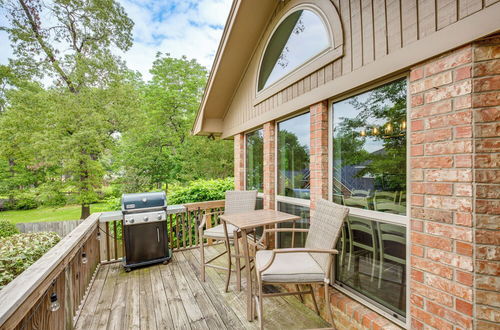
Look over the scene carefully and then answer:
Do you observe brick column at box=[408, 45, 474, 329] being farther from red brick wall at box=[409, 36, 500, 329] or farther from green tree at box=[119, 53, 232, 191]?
green tree at box=[119, 53, 232, 191]

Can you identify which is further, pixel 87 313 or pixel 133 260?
pixel 133 260

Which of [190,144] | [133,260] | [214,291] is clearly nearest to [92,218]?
[133,260]

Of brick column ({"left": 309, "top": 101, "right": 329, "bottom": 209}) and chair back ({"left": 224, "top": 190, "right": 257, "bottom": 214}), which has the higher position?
brick column ({"left": 309, "top": 101, "right": 329, "bottom": 209})

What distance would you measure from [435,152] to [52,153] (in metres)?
9.50

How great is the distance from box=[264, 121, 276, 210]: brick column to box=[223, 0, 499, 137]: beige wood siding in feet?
1.82

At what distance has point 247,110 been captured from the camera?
409 centimetres

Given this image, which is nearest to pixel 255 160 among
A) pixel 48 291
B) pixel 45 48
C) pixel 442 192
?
pixel 442 192

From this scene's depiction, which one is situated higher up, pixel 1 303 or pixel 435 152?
pixel 435 152

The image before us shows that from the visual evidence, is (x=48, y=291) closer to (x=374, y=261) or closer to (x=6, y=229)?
(x=374, y=261)

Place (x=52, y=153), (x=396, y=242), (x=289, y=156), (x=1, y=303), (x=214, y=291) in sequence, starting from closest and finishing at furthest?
(x=1, y=303) → (x=396, y=242) → (x=214, y=291) → (x=289, y=156) → (x=52, y=153)

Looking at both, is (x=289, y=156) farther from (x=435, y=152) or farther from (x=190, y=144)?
(x=190, y=144)

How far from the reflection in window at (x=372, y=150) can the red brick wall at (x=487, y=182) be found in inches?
18.1

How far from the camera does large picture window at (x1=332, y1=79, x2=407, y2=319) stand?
1.75 m

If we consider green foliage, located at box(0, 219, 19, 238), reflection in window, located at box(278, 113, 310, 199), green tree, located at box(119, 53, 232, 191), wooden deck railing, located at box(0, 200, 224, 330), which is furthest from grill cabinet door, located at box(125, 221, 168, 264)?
green tree, located at box(119, 53, 232, 191)
